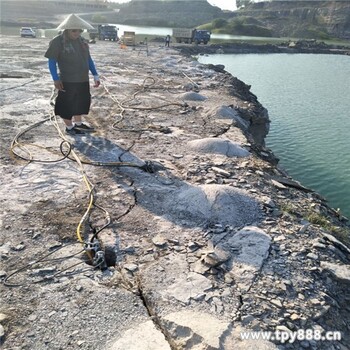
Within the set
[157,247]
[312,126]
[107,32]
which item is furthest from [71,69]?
[107,32]

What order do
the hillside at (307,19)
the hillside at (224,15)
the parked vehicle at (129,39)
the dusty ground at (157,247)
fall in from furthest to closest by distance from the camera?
the hillside at (307,19)
the hillside at (224,15)
the parked vehicle at (129,39)
the dusty ground at (157,247)

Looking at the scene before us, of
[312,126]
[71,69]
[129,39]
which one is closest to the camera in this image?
[71,69]

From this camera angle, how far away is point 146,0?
112 m

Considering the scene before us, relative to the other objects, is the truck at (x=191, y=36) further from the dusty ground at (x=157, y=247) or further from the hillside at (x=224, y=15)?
the dusty ground at (x=157, y=247)

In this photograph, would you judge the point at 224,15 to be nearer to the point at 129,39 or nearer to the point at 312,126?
the point at 129,39

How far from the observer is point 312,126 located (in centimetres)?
1407

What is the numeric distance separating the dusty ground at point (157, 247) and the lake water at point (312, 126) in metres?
3.72

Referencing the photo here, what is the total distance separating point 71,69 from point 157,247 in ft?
13.2

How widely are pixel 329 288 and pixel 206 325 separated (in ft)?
4.93

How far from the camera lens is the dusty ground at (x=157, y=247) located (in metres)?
2.86

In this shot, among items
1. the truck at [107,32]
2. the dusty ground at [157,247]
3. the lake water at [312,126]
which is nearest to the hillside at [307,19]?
the truck at [107,32]

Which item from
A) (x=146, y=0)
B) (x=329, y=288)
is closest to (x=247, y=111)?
(x=329, y=288)

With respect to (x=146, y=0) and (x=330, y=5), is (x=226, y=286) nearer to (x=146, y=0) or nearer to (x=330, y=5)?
(x=330, y=5)

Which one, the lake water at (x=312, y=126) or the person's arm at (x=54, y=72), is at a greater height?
the person's arm at (x=54, y=72)
